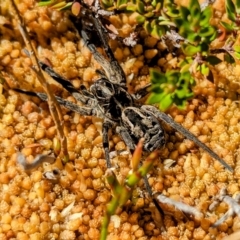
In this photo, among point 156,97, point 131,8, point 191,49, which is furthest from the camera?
point 131,8

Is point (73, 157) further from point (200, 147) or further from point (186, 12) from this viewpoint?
point (186, 12)

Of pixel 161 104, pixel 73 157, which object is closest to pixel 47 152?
pixel 73 157

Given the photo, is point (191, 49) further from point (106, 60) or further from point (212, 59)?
point (106, 60)

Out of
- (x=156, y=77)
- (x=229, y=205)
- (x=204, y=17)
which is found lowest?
(x=229, y=205)

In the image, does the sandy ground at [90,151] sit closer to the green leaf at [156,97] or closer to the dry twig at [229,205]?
the dry twig at [229,205]

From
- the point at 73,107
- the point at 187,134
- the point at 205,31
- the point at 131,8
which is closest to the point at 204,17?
the point at 205,31

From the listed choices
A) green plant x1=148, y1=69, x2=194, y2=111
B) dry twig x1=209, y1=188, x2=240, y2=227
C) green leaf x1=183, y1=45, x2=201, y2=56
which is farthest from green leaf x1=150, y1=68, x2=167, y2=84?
dry twig x1=209, y1=188, x2=240, y2=227

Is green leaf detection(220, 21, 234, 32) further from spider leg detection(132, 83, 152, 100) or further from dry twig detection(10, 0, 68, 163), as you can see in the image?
dry twig detection(10, 0, 68, 163)
